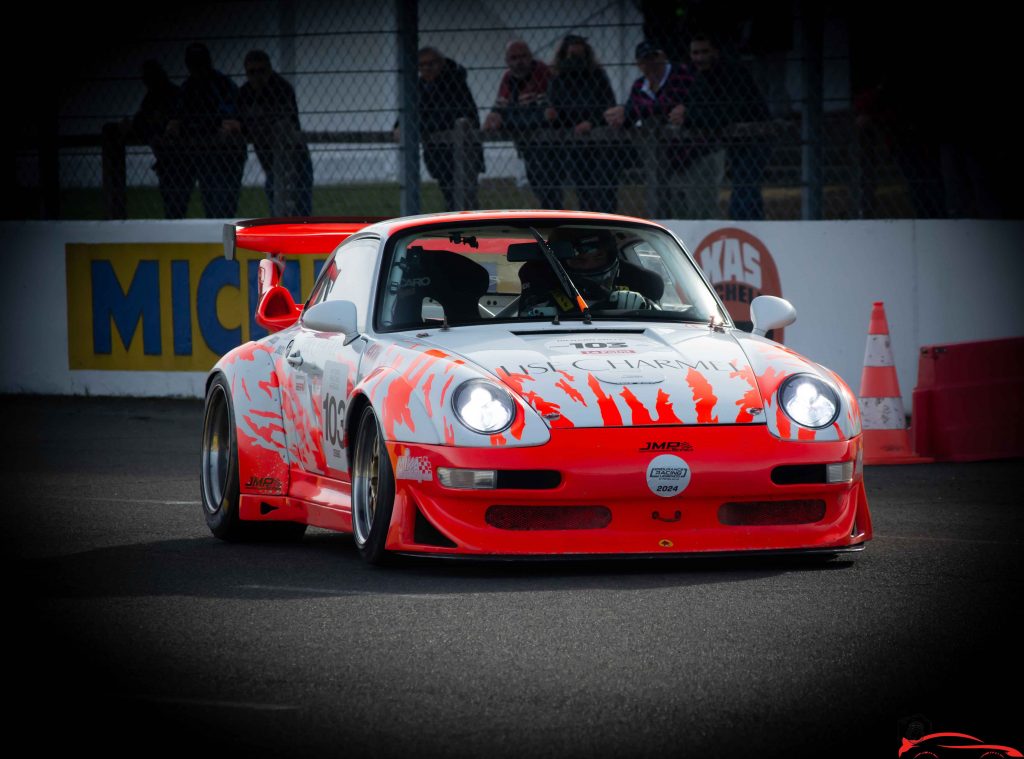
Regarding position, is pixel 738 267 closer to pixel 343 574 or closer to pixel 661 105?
pixel 661 105

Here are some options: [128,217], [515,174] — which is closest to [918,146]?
[515,174]

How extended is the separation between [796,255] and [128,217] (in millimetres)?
4962

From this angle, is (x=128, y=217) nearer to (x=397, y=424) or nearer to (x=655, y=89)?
(x=655, y=89)

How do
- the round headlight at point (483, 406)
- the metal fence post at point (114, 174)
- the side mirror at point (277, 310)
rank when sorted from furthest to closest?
the metal fence post at point (114, 174), the side mirror at point (277, 310), the round headlight at point (483, 406)

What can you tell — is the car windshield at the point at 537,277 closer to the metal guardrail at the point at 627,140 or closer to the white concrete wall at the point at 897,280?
the white concrete wall at the point at 897,280

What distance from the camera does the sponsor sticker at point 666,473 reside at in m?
6.19

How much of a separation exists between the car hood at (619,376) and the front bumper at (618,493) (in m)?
0.07

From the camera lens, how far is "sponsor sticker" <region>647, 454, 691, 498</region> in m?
6.19

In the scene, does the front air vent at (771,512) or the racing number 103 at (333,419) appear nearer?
the front air vent at (771,512)

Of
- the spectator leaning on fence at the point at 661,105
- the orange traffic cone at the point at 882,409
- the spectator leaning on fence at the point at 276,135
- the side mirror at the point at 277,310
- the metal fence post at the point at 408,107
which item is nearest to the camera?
the side mirror at the point at 277,310

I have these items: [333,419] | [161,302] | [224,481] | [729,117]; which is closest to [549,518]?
[333,419]

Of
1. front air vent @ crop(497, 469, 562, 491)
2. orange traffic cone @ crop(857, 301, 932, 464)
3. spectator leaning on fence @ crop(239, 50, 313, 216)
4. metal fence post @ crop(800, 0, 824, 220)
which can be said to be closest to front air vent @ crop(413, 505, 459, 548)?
front air vent @ crop(497, 469, 562, 491)

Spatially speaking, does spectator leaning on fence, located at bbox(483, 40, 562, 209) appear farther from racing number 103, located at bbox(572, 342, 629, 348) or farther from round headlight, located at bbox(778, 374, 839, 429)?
round headlight, located at bbox(778, 374, 839, 429)

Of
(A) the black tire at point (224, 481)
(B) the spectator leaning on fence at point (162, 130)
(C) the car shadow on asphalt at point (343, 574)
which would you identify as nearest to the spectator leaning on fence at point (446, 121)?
(B) the spectator leaning on fence at point (162, 130)
